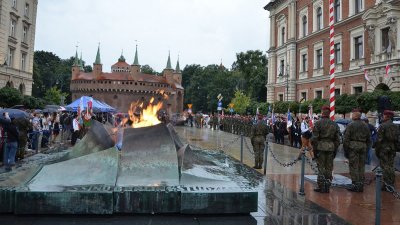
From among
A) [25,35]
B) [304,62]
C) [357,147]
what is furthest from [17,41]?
[357,147]

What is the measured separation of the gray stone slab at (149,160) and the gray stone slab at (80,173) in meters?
0.21

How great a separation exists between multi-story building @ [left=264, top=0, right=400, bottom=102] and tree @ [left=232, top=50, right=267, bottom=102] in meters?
21.8

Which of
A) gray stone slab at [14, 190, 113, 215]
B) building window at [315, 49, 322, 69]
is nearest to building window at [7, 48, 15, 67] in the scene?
building window at [315, 49, 322, 69]

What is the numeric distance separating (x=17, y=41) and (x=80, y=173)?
3909cm

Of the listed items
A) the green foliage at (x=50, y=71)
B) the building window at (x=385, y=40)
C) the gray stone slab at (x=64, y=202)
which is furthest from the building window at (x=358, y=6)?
the green foliage at (x=50, y=71)

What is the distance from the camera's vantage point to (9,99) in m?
29.9

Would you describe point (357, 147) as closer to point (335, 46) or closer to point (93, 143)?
point (93, 143)

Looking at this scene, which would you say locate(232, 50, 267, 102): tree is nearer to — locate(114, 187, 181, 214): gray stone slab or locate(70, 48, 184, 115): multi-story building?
locate(70, 48, 184, 115): multi-story building

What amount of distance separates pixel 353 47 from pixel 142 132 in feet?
98.2

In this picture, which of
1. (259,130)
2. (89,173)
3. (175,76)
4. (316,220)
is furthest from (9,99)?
(175,76)

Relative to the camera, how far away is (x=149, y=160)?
686 cm

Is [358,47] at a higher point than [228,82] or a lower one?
lower

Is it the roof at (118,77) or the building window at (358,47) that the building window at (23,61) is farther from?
the roof at (118,77)

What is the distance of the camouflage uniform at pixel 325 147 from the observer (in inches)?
340
